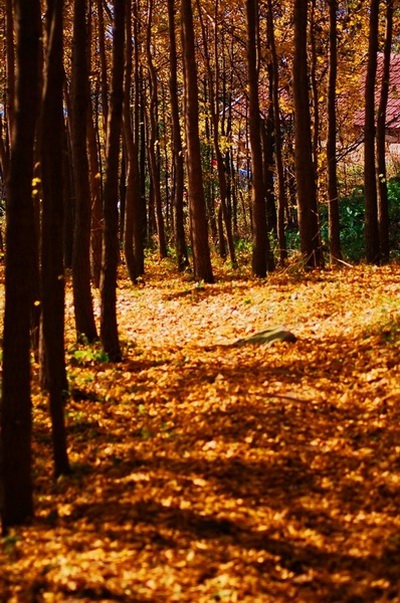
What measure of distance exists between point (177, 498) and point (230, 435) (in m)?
1.54

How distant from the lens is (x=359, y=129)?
3184cm

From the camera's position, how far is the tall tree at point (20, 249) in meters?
4.95

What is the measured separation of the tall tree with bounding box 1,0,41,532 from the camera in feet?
16.3

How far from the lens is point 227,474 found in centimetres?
598

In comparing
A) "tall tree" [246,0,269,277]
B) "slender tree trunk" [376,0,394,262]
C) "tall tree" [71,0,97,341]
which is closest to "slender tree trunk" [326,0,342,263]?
"slender tree trunk" [376,0,394,262]

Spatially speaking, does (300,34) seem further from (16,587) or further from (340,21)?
(16,587)

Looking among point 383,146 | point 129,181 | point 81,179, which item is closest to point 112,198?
point 81,179

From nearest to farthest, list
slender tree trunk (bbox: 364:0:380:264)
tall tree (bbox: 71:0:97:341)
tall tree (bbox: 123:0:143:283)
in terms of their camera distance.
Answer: tall tree (bbox: 71:0:97:341), slender tree trunk (bbox: 364:0:380:264), tall tree (bbox: 123:0:143:283)

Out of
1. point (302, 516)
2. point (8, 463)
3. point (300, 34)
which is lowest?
point (302, 516)

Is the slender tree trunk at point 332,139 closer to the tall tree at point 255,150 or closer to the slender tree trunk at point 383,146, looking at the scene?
the slender tree trunk at point 383,146

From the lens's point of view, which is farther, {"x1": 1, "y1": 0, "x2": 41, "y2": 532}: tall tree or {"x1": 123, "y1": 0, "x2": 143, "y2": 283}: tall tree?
{"x1": 123, "y1": 0, "x2": 143, "y2": 283}: tall tree

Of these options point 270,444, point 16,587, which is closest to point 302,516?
point 270,444

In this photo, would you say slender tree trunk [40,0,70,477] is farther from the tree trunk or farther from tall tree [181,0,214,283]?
the tree trunk

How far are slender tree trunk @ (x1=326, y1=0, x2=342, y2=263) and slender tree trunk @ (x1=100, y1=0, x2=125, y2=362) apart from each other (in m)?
8.45
